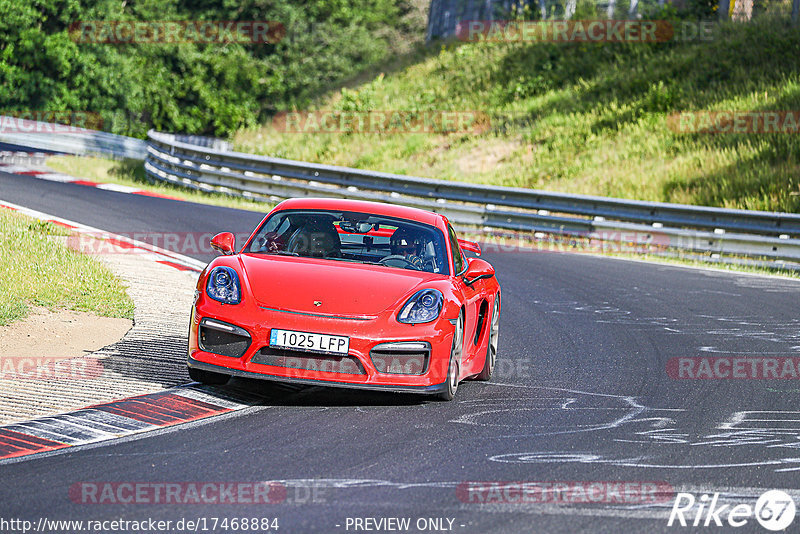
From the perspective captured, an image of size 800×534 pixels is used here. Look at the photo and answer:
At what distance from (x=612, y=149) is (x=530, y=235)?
7820mm

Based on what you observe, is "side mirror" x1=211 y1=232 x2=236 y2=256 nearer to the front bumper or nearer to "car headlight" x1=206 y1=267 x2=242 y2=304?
"car headlight" x1=206 y1=267 x2=242 y2=304

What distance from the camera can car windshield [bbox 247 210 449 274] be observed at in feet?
24.8

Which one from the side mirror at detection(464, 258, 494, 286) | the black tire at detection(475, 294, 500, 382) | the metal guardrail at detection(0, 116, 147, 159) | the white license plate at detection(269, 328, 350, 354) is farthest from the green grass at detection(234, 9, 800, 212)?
the white license plate at detection(269, 328, 350, 354)

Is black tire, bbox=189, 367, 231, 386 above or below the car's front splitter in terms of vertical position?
below

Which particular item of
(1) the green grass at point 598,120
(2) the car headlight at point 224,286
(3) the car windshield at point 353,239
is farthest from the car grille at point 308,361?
(1) the green grass at point 598,120

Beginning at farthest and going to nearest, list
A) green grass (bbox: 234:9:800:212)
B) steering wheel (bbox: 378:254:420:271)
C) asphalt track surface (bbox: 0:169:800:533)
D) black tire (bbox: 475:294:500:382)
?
green grass (bbox: 234:9:800:212) → black tire (bbox: 475:294:500:382) → steering wheel (bbox: 378:254:420:271) → asphalt track surface (bbox: 0:169:800:533)

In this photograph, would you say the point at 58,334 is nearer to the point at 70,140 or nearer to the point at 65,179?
the point at 65,179

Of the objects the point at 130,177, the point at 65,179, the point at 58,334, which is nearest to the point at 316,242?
the point at 58,334

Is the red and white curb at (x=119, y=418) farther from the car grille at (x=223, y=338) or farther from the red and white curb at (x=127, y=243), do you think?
the red and white curb at (x=127, y=243)

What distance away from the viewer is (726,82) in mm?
28234

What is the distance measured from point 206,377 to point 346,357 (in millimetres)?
1077

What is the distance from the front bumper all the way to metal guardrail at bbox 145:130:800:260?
12359 millimetres

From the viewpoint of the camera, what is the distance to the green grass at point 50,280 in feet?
30.4

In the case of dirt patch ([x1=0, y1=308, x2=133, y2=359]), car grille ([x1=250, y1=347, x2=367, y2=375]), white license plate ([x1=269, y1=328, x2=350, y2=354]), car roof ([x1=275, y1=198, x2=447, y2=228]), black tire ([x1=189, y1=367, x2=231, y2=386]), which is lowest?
dirt patch ([x1=0, y1=308, x2=133, y2=359])
